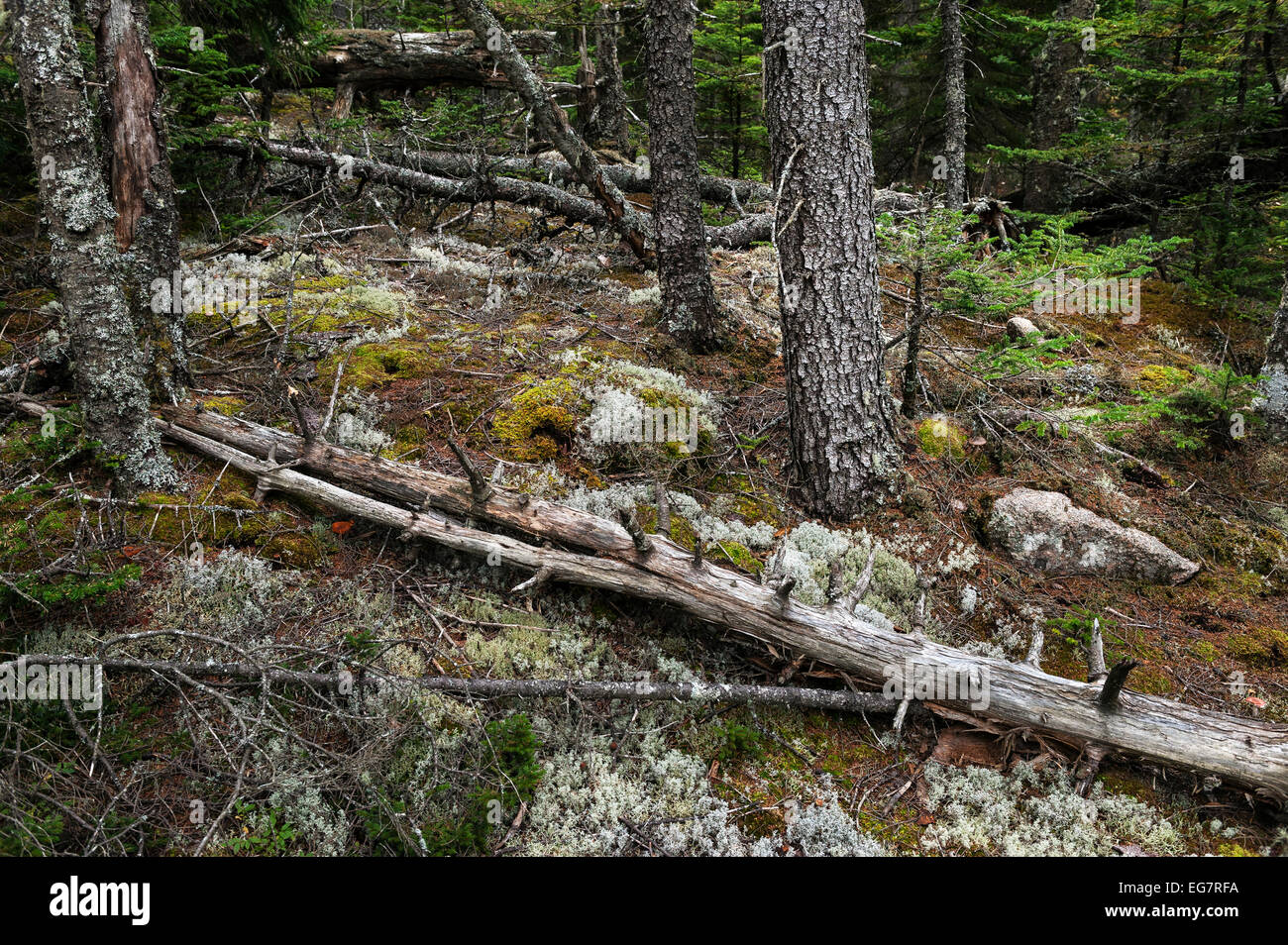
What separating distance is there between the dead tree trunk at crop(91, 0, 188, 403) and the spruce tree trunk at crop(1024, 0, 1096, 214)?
42.9 feet

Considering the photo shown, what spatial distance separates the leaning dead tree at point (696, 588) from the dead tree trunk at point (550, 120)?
5.23 m

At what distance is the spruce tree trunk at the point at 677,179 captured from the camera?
7711mm

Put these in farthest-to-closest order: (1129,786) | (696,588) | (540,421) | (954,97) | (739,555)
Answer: (954,97)
(540,421)
(739,555)
(696,588)
(1129,786)

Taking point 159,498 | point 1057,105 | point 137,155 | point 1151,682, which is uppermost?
point 1057,105

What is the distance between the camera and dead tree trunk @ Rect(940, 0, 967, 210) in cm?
1198

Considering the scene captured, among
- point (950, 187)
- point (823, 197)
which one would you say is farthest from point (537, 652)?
point (950, 187)

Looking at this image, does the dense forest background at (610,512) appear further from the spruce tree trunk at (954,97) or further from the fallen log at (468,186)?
the spruce tree trunk at (954,97)

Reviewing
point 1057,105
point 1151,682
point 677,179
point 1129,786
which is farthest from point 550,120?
point 1057,105

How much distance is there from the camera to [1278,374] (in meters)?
7.54

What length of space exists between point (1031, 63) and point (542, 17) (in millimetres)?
10767

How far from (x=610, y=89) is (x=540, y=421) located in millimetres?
10646

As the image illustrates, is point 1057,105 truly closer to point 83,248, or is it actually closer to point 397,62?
point 397,62

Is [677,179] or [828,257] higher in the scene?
[677,179]

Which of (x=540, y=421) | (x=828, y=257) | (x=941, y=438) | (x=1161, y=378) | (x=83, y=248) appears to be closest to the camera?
(x=83, y=248)
